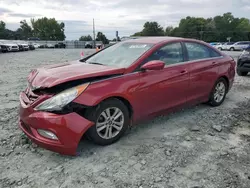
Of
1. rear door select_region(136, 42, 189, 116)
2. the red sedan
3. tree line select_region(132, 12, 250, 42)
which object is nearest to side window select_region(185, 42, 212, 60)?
the red sedan

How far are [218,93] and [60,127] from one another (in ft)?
12.0

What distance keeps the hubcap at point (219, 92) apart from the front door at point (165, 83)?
3.90 feet

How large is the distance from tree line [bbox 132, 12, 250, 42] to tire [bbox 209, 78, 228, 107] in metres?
82.5

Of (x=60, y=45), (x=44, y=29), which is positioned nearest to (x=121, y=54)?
(x=60, y=45)

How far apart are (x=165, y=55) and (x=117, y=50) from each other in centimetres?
85

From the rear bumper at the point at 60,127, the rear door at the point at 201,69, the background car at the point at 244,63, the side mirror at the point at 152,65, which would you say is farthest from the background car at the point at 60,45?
the rear bumper at the point at 60,127

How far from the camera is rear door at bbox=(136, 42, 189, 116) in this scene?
3752mm

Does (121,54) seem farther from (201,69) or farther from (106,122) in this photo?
(201,69)

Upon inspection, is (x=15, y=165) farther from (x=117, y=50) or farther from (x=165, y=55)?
(x=165, y=55)

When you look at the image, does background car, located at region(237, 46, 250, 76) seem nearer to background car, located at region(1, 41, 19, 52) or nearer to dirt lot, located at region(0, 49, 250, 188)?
dirt lot, located at region(0, 49, 250, 188)

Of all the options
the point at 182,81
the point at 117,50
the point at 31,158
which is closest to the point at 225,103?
the point at 182,81

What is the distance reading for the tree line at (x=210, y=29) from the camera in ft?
280

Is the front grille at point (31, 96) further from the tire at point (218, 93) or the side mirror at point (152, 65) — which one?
the tire at point (218, 93)

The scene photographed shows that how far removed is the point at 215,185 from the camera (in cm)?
269
